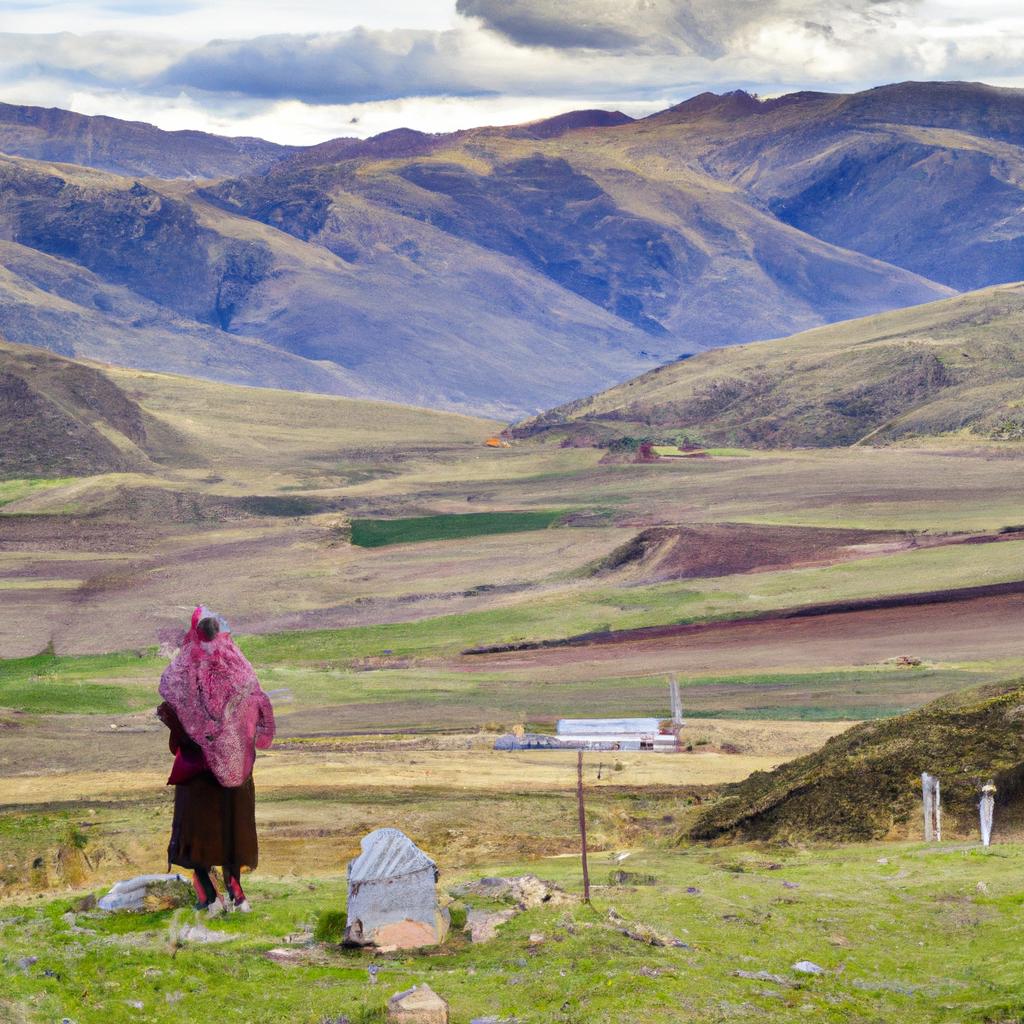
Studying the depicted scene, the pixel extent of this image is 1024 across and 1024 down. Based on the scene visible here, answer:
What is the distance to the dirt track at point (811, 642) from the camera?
50.5 metres

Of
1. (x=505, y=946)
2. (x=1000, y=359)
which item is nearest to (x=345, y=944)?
(x=505, y=946)

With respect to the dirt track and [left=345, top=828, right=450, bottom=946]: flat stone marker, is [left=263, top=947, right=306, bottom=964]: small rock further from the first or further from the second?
the dirt track

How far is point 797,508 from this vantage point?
271 ft

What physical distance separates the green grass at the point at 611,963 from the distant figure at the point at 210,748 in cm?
69

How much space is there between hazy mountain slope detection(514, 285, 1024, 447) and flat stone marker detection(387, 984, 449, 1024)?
9117 cm

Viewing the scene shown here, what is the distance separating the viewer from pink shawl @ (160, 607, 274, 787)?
683 inches

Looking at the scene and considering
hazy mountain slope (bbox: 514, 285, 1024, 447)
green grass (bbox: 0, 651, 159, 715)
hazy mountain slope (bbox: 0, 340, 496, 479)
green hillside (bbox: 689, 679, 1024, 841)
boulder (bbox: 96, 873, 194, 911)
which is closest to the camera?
boulder (bbox: 96, 873, 194, 911)

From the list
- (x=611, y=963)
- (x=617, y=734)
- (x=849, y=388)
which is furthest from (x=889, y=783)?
(x=849, y=388)

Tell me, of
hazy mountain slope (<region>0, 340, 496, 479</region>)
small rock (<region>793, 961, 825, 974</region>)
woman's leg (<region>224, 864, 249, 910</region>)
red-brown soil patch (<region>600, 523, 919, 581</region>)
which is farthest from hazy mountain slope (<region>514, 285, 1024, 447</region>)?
woman's leg (<region>224, 864, 249, 910</region>)

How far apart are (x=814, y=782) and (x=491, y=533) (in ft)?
201

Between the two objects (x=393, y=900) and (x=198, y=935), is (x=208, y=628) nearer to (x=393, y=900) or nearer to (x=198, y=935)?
(x=198, y=935)

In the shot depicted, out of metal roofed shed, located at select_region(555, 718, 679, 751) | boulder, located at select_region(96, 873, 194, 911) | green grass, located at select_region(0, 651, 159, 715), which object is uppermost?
boulder, located at select_region(96, 873, 194, 911)

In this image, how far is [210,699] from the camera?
17.4 m

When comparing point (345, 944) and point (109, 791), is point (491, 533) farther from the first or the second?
point (345, 944)
